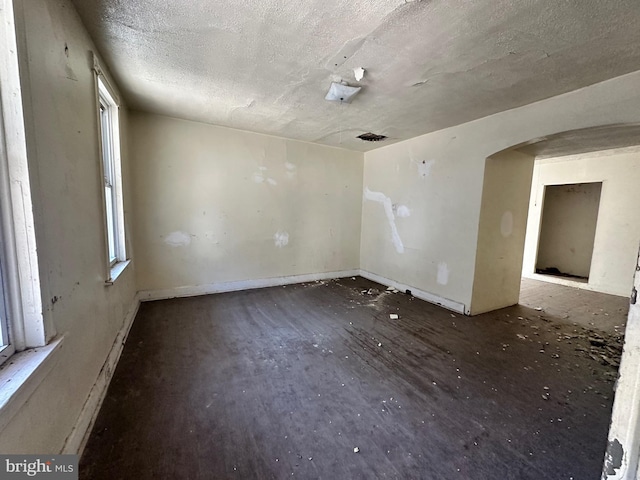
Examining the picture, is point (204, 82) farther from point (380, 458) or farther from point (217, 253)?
point (380, 458)

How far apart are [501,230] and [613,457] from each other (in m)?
3.55

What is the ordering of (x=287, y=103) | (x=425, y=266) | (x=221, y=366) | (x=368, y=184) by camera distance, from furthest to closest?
(x=368, y=184) < (x=425, y=266) < (x=287, y=103) < (x=221, y=366)

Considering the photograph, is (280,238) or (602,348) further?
(280,238)

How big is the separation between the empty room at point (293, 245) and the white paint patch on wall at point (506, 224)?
4 cm

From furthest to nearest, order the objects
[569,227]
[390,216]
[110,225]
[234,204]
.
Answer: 1. [569,227]
2. [390,216]
3. [234,204]
4. [110,225]

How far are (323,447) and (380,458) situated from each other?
32 cm

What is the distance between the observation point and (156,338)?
278cm

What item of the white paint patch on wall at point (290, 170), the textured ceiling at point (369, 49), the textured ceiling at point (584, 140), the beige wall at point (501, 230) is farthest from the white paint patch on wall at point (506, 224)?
the white paint patch on wall at point (290, 170)

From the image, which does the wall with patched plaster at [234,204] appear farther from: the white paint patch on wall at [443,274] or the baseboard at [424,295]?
the white paint patch on wall at [443,274]

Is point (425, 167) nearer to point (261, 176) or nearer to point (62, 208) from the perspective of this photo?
point (261, 176)

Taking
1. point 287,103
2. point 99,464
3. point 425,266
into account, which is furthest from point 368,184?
point 99,464

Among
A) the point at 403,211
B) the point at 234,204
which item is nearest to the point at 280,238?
the point at 234,204

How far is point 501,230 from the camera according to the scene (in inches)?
144

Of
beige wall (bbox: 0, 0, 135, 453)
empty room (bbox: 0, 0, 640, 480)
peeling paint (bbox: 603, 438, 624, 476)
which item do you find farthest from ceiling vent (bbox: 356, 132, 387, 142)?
peeling paint (bbox: 603, 438, 624, 476)
